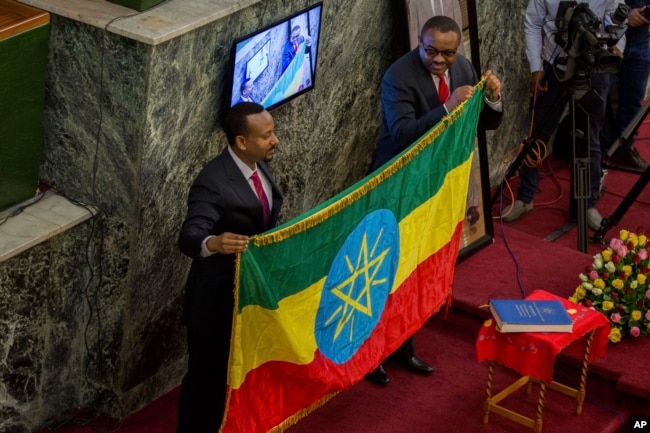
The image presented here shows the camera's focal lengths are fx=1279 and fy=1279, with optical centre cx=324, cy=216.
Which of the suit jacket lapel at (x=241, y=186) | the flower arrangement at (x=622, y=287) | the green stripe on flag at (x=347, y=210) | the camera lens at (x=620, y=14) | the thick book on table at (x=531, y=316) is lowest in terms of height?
the flower arrangement at (x=622, y=287)

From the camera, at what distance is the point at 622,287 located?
6.60 meters

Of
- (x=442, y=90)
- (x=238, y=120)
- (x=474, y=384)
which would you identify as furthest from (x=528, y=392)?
(x=238, y=120)

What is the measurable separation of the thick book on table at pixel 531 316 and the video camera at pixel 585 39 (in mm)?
1771

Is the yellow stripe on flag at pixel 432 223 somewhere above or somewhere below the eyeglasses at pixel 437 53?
below

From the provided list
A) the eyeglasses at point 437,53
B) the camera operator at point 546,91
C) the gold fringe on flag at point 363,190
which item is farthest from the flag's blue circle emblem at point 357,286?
the camera operator at point 546,91

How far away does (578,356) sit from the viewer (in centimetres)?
652

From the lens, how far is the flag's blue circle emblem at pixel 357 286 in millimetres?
5535

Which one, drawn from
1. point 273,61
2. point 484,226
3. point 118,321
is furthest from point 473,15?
point 118,321

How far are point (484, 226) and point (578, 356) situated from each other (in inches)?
51.6

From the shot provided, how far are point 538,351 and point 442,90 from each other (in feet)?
4.44

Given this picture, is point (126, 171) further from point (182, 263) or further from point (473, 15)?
point (473, 15)

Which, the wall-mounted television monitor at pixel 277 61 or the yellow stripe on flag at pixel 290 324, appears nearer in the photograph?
the yellow stripe on flag at pixel 290 324

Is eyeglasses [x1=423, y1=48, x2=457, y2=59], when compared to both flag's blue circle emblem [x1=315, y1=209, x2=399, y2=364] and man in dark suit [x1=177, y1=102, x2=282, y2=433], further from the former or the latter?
man in dark suit [x1=177, y1=102, x2=282, y2=433]

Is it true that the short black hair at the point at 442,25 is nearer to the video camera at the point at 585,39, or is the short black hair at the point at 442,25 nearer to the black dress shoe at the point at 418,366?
the video camera at the point at 585,39
